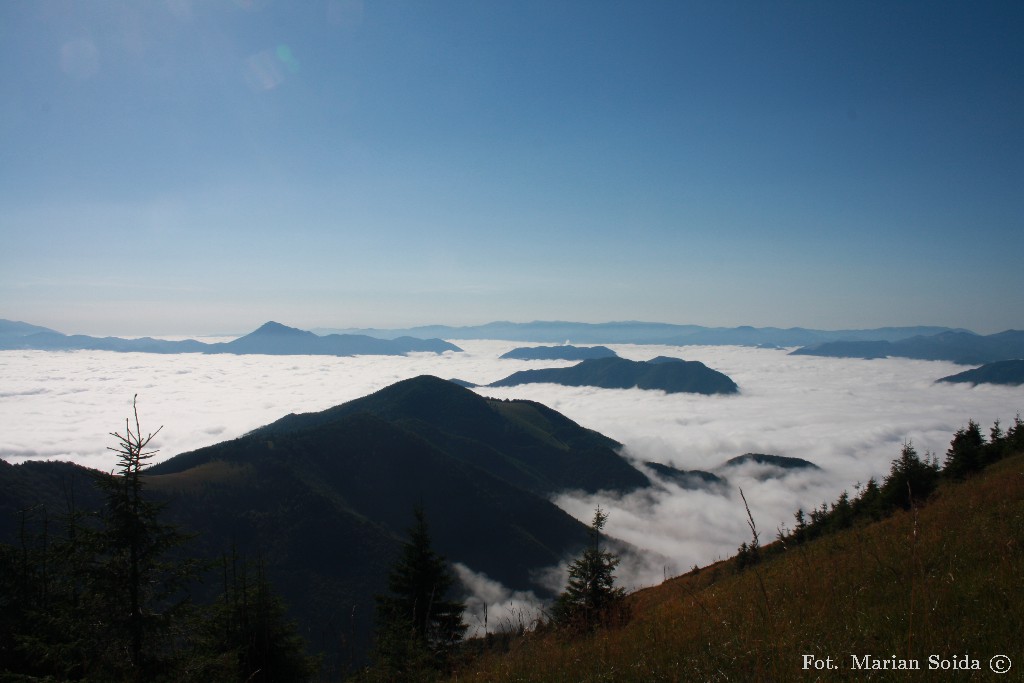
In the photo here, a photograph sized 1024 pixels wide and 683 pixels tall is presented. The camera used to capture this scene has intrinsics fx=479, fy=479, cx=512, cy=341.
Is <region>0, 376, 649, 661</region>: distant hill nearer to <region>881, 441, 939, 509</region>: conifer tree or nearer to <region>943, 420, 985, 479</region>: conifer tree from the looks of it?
<region>881, 441, 939, 509</region>: conifer tree

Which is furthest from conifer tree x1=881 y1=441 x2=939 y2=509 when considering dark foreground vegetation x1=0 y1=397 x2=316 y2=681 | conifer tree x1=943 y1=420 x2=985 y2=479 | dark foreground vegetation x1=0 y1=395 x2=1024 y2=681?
dark foreground vegetation x1=0 y1=397 x2=316 y2=681

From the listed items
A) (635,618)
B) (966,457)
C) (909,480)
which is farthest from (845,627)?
(966,457)

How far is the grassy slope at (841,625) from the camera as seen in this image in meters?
4.40

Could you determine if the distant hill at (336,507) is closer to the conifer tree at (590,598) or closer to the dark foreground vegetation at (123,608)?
the conifer tree at (590,598)

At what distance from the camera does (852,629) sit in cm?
513

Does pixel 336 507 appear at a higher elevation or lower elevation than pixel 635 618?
lower

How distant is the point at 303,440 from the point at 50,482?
222 ft

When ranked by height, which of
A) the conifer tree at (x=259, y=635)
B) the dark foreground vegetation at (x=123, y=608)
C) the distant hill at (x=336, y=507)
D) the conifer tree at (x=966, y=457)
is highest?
the dark foreground vegetation at (x=123, y=608)

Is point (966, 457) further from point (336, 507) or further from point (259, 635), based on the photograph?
point (336, 507)

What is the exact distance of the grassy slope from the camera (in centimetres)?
440

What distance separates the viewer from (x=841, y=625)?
5383 mm

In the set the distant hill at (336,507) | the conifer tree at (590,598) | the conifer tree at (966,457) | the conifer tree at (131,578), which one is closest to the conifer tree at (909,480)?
the conifer tree at (966,457)

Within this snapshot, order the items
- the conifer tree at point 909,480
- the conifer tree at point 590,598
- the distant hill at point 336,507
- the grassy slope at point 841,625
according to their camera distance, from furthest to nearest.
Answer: the distant hill at point 336,507 < the conifer tree at point 909,480 < the conifer tree at point 590,598 < the grassy slope at point 841,625

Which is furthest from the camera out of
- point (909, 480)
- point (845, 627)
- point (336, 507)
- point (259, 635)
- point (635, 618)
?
point (336, 507)
